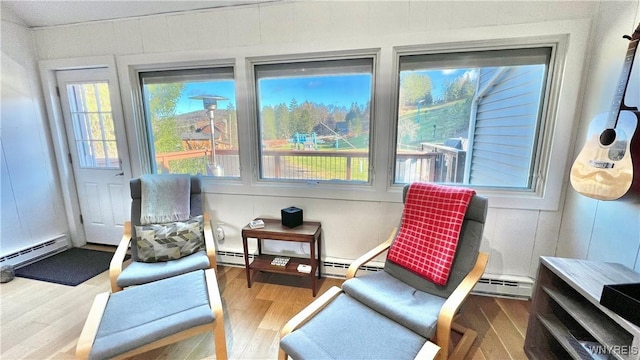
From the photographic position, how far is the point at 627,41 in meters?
1.50

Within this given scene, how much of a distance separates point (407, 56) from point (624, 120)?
1333 millimetres

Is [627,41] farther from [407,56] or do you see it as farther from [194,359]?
[194,359]

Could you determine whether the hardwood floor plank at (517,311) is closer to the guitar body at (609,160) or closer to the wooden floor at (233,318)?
the wooden floor at (233,318)

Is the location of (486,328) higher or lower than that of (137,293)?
lower

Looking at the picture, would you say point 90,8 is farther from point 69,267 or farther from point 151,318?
point 151,318

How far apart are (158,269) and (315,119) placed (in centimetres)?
172

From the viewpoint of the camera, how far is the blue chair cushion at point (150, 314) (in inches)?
50.1

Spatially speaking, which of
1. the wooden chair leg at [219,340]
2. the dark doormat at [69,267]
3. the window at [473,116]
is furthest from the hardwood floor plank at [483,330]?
the dark doormat at [69,267]

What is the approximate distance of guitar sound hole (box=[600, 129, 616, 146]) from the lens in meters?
1.39

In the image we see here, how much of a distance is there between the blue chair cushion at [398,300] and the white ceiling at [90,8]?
2.34 metres

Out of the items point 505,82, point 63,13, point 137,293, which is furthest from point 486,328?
point 63,13

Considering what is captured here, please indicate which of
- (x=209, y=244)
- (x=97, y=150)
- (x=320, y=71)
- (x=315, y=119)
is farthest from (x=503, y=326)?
(x=97, y=150)

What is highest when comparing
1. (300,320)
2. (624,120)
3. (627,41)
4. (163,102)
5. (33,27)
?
(33,27)

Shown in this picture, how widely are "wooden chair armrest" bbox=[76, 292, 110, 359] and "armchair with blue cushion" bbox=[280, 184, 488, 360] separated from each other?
91cm
